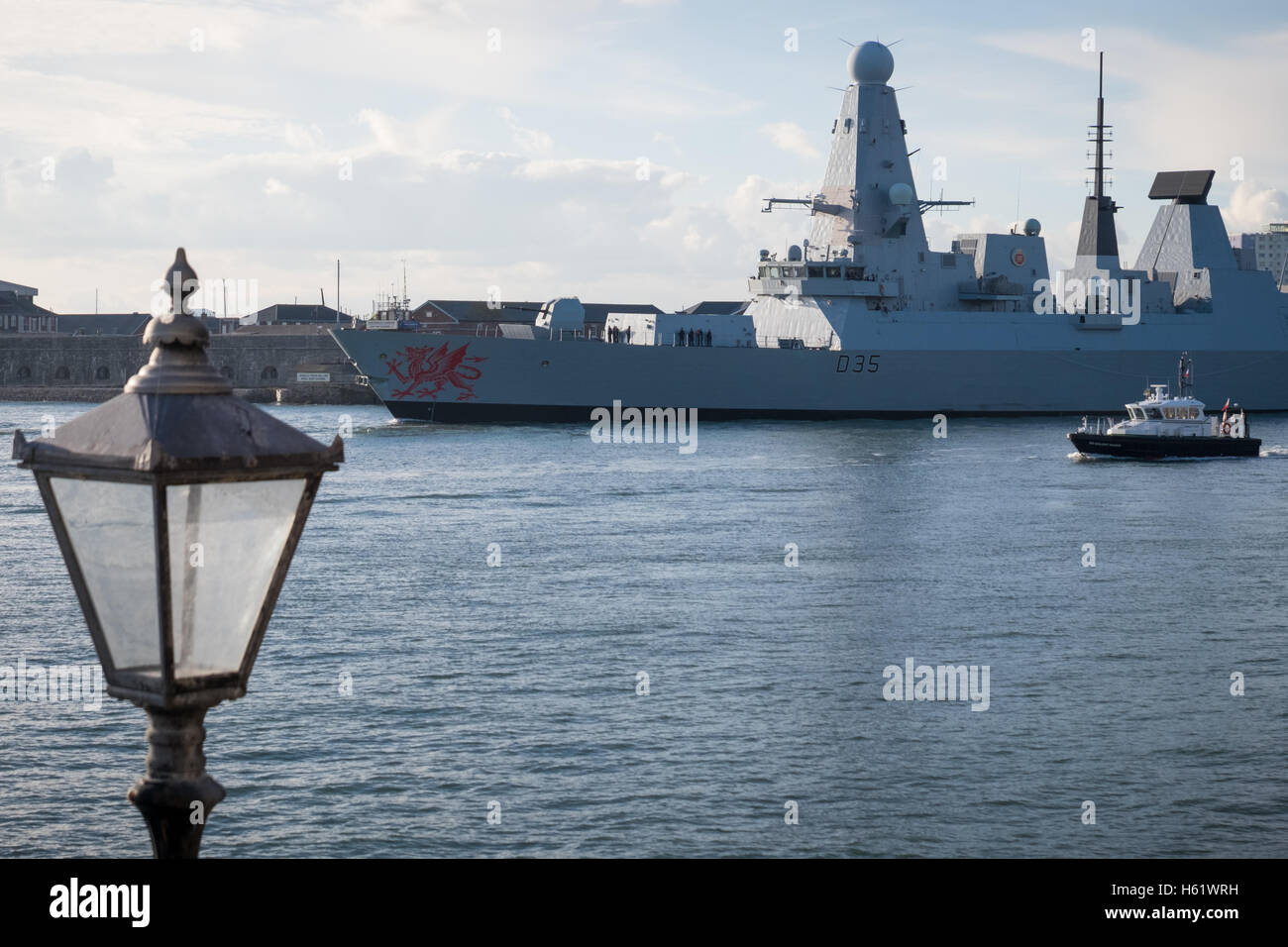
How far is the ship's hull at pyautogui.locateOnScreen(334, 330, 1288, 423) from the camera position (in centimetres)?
5662

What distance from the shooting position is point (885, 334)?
196ft

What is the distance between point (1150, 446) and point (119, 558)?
150 ft

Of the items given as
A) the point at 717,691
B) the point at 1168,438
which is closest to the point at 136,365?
the point at 1168,438

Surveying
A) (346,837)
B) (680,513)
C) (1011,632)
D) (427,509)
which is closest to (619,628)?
(1011,632)

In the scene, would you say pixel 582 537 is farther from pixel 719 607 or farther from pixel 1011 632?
pixel 1011 632

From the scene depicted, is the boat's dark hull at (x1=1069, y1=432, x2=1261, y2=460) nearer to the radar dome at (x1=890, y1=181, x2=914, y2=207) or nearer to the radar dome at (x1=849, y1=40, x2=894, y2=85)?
the radar dome at (x1=890, y1=181, x2=914, y2=207)

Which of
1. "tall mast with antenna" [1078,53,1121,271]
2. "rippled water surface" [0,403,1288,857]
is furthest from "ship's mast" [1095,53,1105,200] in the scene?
"rippled water surface" [0,403,1288,857]

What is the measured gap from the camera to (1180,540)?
1136 inches

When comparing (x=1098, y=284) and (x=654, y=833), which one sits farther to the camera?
(x=1098, y=284)

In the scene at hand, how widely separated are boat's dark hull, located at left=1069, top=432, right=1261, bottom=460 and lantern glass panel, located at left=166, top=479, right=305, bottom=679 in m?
44.5

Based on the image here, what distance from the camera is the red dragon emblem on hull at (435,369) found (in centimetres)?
5656

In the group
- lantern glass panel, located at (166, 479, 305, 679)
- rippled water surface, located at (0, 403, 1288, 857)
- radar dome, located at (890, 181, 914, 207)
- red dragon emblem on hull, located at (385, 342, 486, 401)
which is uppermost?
radar dome, located at (890, 181, 914, 207)

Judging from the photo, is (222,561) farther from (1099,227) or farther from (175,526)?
(1099,227)

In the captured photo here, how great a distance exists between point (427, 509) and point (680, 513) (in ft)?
20.6
